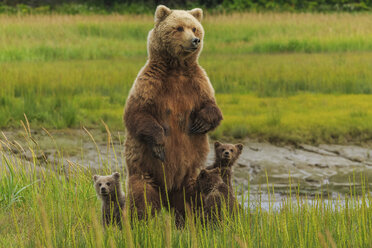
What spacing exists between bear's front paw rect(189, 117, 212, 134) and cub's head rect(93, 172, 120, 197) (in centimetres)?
67

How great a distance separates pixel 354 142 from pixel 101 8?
21.0m

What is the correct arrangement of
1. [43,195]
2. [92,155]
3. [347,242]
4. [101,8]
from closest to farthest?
[347,242], [43,195], [92,155], [101,8]

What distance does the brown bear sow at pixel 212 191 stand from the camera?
425 centimetres

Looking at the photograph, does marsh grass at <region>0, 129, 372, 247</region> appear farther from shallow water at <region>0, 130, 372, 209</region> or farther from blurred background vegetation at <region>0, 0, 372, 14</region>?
blurred background vegetation at <region>0, 0, 372, 14</region>

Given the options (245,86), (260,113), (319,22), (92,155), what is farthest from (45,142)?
(319,22)

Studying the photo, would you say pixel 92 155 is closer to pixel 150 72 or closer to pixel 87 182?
pixel 87 182

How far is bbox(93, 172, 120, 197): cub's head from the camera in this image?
4.37 m

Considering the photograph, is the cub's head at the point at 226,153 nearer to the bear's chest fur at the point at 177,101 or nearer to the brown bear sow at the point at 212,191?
the brown bear sow at the point at 212,191

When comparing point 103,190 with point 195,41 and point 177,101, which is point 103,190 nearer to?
point 177,101

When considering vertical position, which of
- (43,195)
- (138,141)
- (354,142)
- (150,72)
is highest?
(150,72)

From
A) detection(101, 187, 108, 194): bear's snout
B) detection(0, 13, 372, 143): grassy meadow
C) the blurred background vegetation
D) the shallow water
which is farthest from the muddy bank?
the blurred background vegetation

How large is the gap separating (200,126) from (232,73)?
8231 millimetres

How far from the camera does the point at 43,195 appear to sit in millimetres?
5207

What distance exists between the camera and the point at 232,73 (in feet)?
40.4
